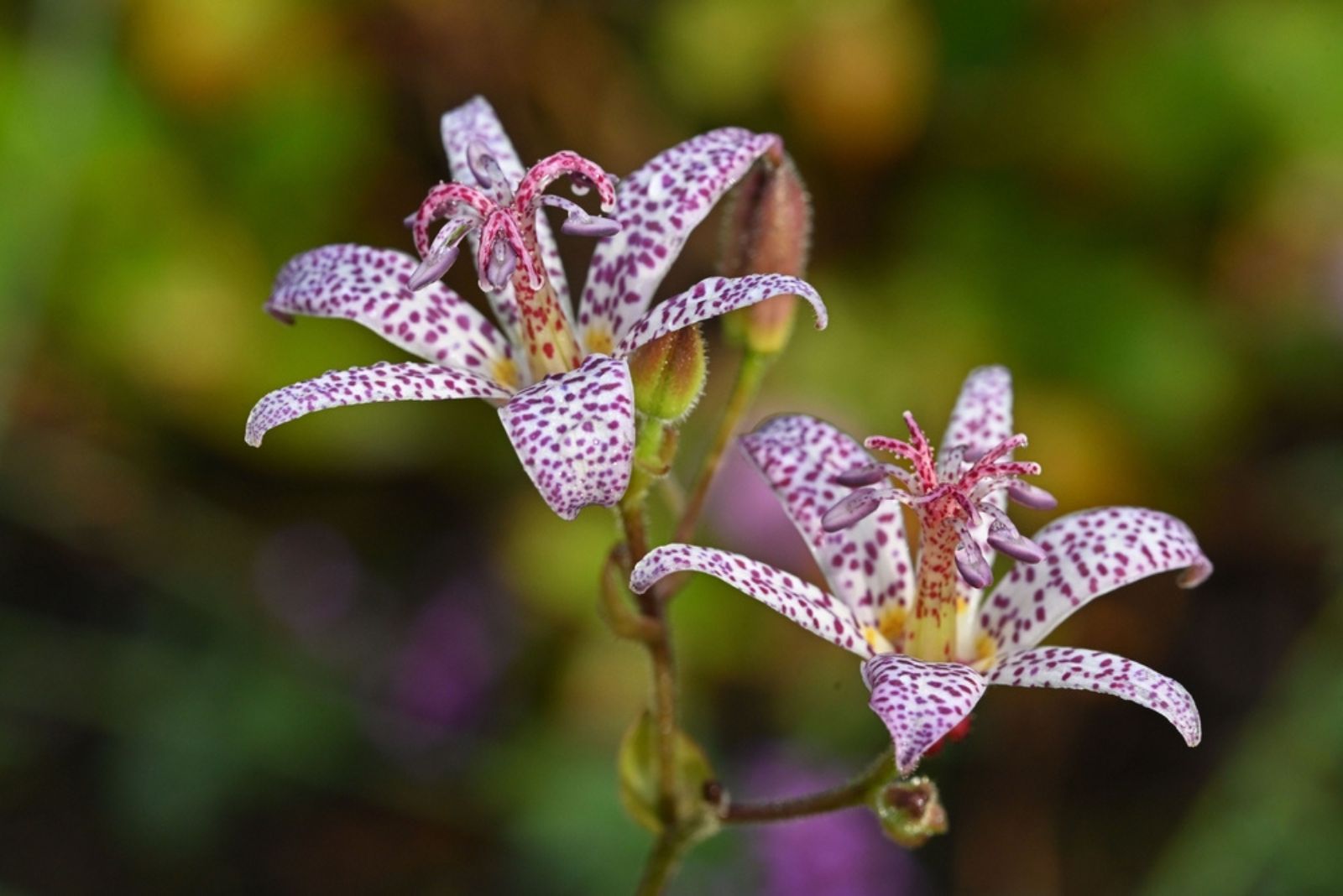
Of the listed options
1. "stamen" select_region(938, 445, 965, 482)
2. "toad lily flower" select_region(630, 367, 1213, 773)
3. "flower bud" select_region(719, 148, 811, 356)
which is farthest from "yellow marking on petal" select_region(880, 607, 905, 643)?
"flower bud" select_region(719, 148, 811, 356)

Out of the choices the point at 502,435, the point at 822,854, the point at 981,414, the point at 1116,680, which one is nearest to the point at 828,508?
the point at 981,414

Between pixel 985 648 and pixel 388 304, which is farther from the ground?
pixel 388 304

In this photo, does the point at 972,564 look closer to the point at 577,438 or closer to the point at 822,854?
the point at 577,438

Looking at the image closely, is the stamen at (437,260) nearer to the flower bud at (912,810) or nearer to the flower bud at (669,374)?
the flower bud at (669,374)

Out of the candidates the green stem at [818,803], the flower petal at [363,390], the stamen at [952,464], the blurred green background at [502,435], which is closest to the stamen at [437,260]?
the flower petal at [363,390]

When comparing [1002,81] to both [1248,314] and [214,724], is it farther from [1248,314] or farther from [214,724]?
[214,724]

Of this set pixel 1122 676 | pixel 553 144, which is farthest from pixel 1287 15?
pixel 1122 676
